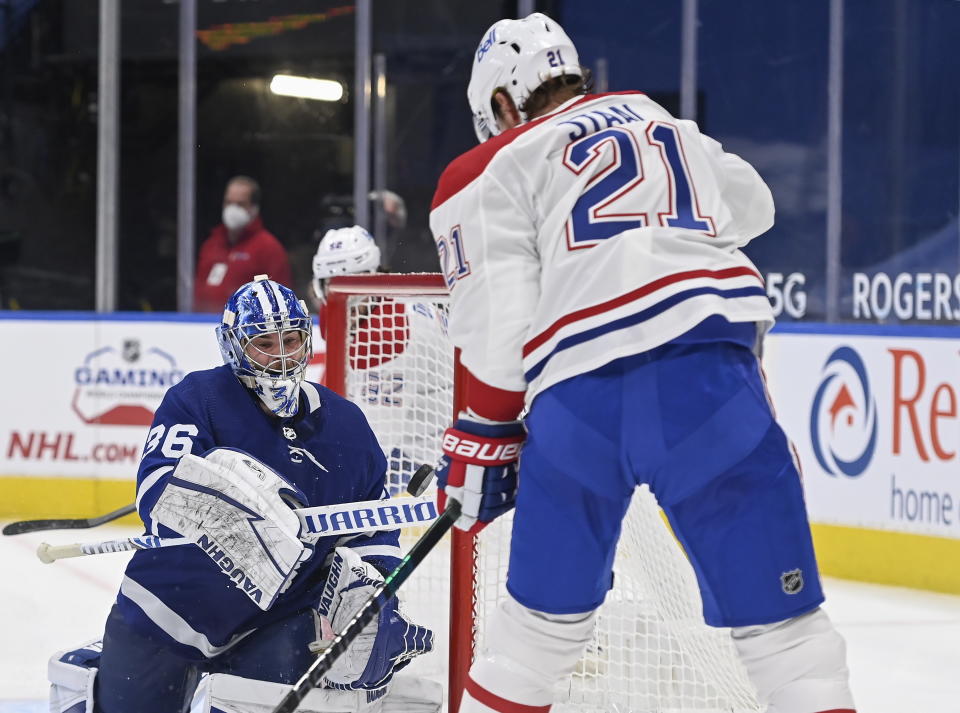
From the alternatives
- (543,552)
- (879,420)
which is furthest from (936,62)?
(543,552)

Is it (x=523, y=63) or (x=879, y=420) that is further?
(x=879, y=420)

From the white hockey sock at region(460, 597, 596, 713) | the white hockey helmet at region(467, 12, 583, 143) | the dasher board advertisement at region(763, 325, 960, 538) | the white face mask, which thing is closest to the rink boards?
the dasher board advertisement at region(763, 325, 960, 538)

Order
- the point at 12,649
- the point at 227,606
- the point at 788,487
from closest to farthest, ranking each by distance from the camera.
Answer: the point at 788,487
the point at 227,606
the point at 12,649

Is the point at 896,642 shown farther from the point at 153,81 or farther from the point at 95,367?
the point at 153,81

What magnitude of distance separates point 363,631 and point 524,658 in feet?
1.50

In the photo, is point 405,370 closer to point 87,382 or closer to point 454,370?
point 454,370

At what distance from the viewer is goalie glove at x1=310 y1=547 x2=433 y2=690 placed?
188cm

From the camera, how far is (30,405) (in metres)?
5.07

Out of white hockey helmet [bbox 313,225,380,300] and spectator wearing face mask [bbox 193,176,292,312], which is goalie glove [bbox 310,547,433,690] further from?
spectator wearing face mask [bbox 193,176,292,312]

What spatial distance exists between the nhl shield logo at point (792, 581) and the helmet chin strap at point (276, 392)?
0.86 metres

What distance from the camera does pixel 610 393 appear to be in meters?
1.43

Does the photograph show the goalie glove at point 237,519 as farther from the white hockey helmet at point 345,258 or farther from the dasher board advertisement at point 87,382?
the dasher board advertisement at point 87,382

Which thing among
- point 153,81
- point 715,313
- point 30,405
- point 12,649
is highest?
point 153,81

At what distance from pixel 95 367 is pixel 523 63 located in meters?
3.76
